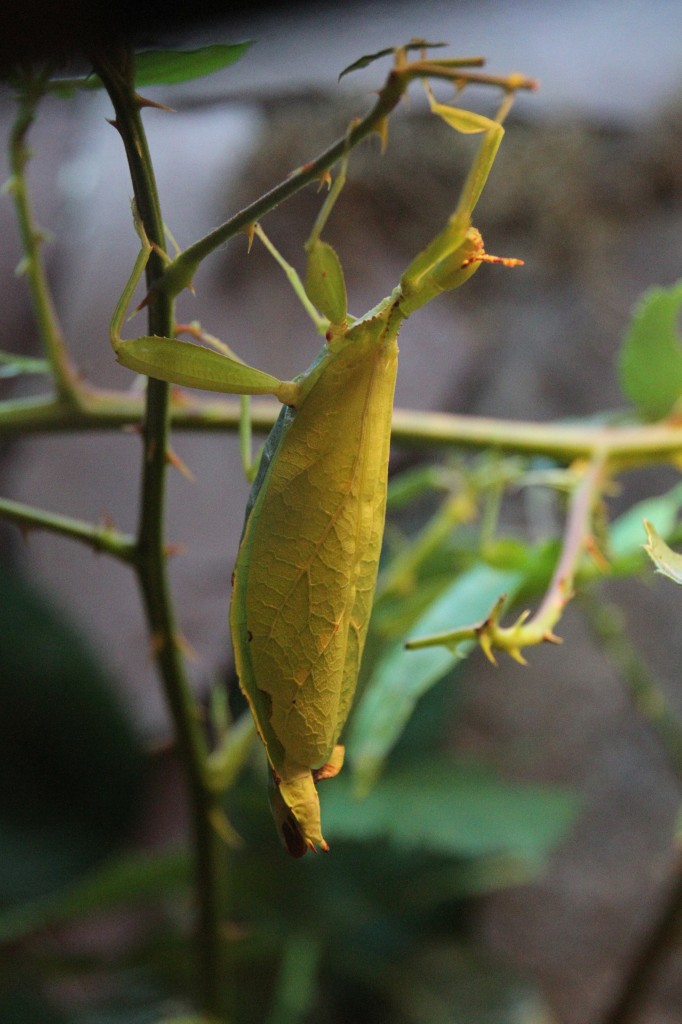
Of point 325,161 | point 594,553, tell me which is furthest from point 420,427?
point 325,161

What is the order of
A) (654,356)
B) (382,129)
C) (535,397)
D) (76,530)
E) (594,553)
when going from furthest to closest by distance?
(535,397), (654,356), (594,553), (76,530), (382,129)

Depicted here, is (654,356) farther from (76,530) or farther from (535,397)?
(535,397)

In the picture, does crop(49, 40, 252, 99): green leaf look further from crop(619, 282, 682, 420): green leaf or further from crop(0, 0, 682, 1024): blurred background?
crop(0, 0, 682, 1024): blurred background

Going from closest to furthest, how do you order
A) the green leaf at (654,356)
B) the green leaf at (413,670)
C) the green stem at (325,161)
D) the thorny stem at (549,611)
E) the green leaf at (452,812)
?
1. the green stem at (325,161)
2. the thorny stem at (549,611)
3. the green leaf at (413,670)
4. the green leaf at (654,356)
5. the green leaf at (452,812)

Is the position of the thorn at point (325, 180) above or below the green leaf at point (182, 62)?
below

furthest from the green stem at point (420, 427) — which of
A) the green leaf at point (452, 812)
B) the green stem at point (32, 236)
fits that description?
the green leaf at point (452, 812)

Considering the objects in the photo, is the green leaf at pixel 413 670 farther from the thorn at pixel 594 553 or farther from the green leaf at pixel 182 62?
the green leaf at pixel 182 62

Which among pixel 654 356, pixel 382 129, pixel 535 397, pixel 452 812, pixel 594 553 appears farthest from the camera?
pixel 535 397

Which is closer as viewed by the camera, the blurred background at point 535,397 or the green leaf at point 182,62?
the green leaf at point 182,62
